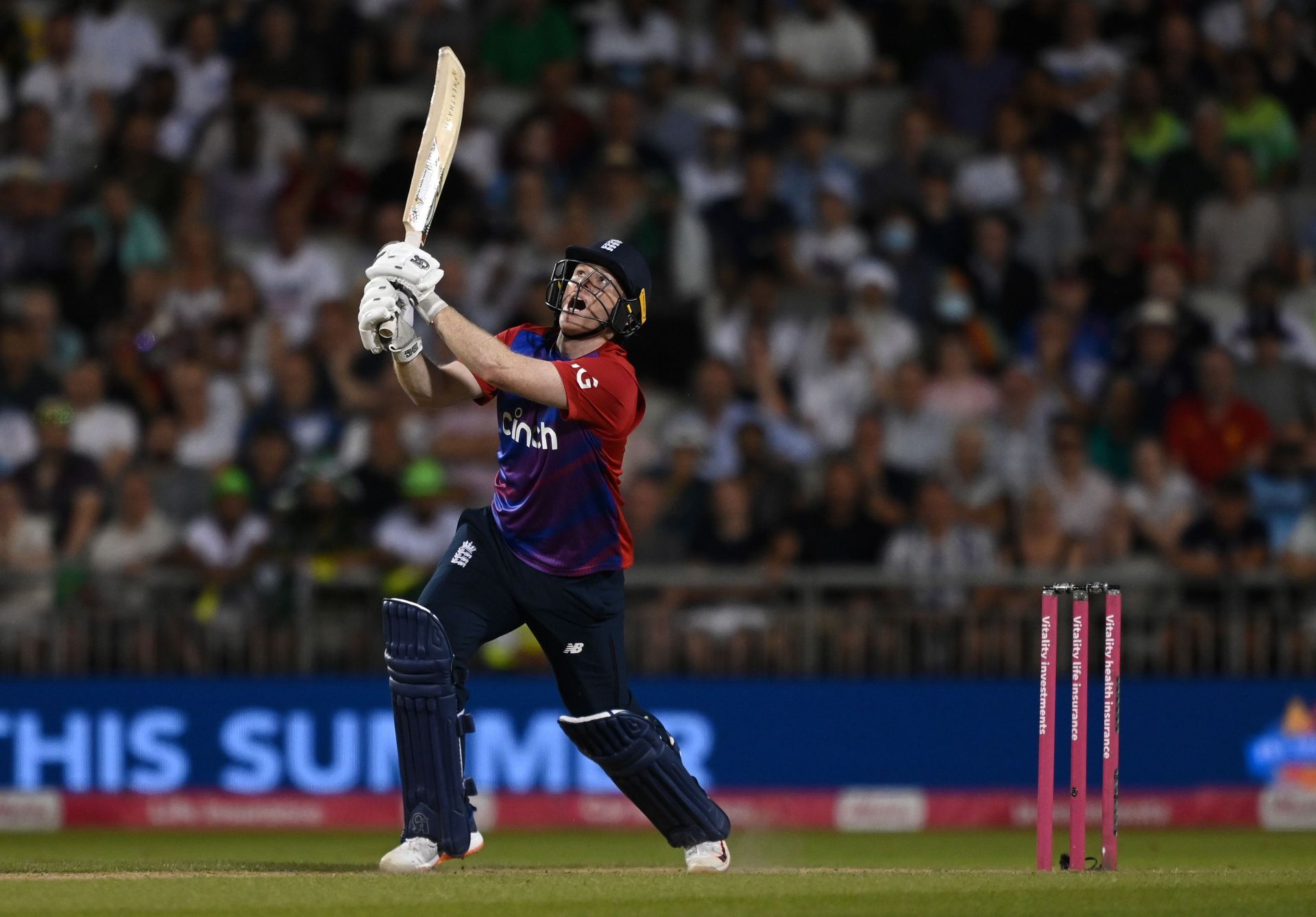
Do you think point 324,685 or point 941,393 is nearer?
point 324,685

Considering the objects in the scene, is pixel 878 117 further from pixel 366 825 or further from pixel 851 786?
pixel 366 825

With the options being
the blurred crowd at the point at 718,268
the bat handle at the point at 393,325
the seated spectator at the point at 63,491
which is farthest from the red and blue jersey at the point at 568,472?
the seated spectator at the point at 63,491

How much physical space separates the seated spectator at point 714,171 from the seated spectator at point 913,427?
209 centimetres

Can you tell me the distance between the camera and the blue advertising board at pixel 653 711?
12.2 m

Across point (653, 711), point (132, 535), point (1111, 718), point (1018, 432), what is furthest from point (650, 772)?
point (1018, 432)

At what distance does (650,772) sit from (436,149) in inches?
92.7

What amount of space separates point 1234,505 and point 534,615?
6.72 metres

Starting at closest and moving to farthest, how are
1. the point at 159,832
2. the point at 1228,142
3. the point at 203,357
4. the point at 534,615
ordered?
the point at 534,615 → the point at 159,832 → the point at 203,357 → the point at 1228,142

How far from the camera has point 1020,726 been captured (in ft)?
41.1

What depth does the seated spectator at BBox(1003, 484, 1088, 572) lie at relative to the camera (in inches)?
501

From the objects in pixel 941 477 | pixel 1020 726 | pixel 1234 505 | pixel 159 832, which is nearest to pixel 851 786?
pixel 1020 726

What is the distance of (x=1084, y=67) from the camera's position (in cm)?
1602

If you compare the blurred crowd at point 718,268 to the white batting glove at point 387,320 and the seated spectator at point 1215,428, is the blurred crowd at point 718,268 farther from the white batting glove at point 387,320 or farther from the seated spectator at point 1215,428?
the white batting glove at point 387,320

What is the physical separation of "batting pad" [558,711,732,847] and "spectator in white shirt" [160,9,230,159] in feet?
29.4
